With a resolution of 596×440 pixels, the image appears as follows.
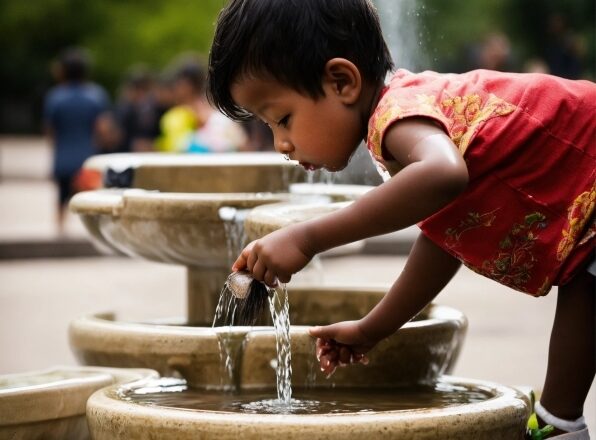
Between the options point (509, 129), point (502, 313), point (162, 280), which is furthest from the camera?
point (162, 280)

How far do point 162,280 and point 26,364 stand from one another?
14.0 feet

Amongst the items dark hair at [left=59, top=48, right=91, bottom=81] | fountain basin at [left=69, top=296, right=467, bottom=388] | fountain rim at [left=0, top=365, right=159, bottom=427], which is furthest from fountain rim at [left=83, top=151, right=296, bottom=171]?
dark hair at [left=59, top=48, right=91, bottom=81]

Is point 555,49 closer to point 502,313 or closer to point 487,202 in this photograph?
point 502,313

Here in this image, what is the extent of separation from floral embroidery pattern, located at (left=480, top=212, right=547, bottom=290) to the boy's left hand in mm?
509

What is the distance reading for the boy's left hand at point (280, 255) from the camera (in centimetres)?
244

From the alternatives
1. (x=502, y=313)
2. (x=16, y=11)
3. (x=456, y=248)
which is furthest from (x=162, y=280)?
(x=16, y=11)

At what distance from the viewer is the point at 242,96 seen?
106 inches

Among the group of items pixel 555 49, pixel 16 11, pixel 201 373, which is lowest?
pixel 201 373

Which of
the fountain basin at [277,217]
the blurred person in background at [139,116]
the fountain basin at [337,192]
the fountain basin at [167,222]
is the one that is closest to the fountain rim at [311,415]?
the fountain basin at [277,217]

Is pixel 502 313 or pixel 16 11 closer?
pixel 502 313

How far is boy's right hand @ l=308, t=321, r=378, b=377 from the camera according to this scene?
2.94 m

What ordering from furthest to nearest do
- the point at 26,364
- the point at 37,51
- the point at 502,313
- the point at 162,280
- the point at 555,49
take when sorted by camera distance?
the point at 37,51, the point at 555,49, the point at 162,280, the point at 502,313, the point at 26,364

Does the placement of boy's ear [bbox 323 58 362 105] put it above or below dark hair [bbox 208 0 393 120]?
below

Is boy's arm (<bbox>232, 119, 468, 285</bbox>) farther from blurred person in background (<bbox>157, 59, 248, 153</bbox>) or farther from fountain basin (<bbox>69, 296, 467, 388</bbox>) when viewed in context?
blurred person in background (<bbox>157, 59, 248, 153</bbox>)
